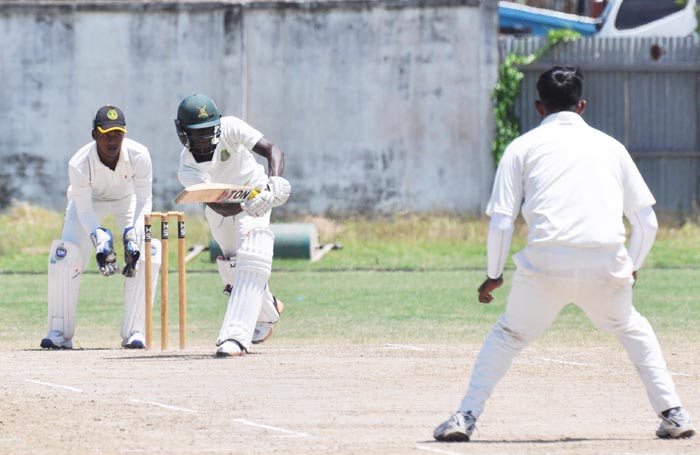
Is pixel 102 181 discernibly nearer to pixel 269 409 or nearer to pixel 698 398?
pixel 269 409

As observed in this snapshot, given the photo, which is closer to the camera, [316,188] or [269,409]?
[269,409]

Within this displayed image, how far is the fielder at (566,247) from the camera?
24.0ft

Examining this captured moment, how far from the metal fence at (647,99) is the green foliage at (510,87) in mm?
120

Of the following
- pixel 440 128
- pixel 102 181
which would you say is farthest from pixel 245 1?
pixel 102 181

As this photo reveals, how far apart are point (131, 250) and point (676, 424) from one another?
19.5ft

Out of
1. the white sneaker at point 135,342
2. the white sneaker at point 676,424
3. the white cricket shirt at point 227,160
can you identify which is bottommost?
the white sneaker at point 135,342

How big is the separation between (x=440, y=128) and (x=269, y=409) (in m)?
17.7

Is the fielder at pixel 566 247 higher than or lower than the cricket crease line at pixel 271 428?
higher

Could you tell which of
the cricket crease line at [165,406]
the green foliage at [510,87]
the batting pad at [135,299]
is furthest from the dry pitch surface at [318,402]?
the green foliage at [510,87]

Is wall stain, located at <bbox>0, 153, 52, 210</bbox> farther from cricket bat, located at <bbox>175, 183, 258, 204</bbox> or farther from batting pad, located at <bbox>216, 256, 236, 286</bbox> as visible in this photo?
cricket bat, located at <bbox>175, 183, 258, 204</bbox>

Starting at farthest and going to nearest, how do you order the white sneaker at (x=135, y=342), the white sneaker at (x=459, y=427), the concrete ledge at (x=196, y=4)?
the concrete ledge at (x=196, y=4)
the white sneaker at (x=135, y=342)
the white sneaker at (x=459, y=427)

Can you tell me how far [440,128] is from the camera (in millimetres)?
26281

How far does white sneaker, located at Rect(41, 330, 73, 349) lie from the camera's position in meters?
A: 12.6

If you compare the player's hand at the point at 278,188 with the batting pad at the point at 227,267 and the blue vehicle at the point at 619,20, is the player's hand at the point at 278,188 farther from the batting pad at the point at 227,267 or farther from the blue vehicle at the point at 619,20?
the blue vehicle at the point at 619,20
